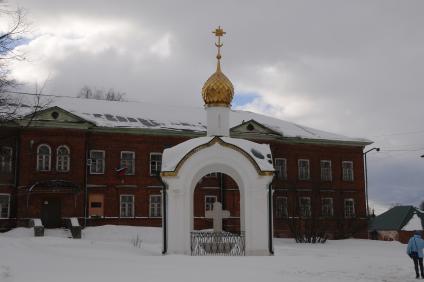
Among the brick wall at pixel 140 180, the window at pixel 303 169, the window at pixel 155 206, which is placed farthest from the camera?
the window at pixel 303 169

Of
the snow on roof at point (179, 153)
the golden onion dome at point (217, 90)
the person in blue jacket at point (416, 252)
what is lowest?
the person in blue jacket at point (416, 252)

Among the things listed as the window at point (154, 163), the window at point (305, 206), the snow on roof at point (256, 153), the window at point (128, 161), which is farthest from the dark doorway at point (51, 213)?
the snow on roof at point (256, 153)

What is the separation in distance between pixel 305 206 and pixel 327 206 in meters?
3.04

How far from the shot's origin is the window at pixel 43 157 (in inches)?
1308

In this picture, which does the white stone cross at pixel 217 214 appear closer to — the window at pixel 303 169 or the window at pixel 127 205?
the window at pixel 127 205

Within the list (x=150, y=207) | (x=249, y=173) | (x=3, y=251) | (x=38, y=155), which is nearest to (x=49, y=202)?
(x=38, y=155)

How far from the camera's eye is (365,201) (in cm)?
4228

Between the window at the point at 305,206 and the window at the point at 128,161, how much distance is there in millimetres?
10787

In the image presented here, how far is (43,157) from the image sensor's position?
33344mm

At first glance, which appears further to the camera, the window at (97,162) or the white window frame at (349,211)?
the white window frame at (349,211)

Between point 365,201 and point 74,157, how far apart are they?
20851mm

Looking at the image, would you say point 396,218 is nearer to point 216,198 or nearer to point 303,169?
point 303,169

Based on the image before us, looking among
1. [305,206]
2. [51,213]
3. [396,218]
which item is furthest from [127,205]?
[396,218]

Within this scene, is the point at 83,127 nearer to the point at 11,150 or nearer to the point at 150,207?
the point at 11,150
